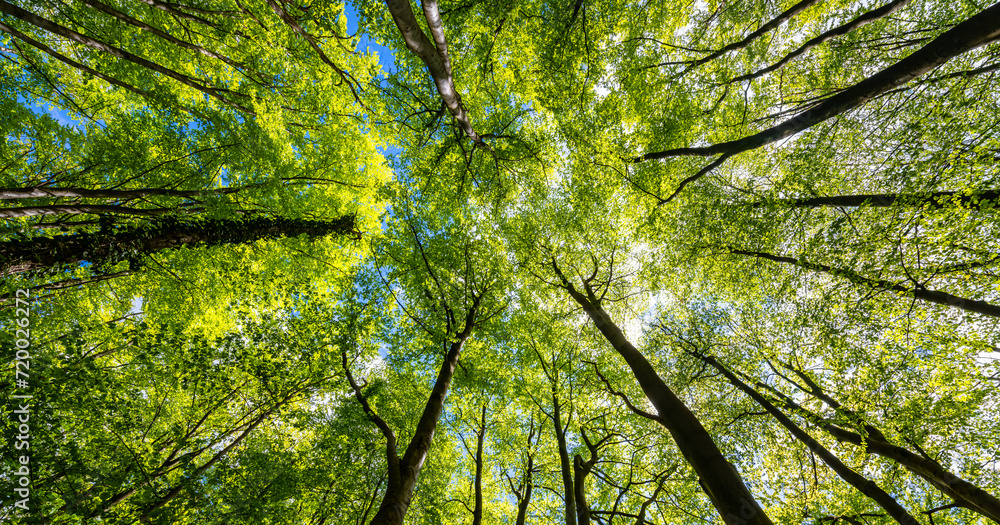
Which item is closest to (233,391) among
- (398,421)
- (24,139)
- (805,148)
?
(398,421)

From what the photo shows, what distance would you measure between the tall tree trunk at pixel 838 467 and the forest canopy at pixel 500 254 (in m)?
0.08

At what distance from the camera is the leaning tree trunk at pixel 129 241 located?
18.6ft

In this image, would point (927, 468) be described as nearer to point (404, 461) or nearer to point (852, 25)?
point (852, 25)

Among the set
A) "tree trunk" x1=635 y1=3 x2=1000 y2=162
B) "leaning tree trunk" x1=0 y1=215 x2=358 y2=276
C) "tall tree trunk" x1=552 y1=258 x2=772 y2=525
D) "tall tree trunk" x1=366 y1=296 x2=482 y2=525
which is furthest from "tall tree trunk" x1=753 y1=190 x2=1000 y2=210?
"leaning tree trunk" x1=0 y1=215 x2=358 y2=276

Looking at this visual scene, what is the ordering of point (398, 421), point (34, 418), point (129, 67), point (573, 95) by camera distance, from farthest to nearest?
point (398, 421) < point (573, 95) < point (129, 67) < point (34, 418)

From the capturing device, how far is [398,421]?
907 centimetres

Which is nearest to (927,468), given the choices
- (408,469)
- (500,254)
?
(408,469)

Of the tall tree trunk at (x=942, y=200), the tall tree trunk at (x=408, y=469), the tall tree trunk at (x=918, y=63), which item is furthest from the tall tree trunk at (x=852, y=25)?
the tall tree trunk at (x=408, y=469)

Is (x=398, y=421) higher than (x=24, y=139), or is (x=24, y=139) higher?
(x=24, y=139)

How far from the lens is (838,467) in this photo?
21.5 feet

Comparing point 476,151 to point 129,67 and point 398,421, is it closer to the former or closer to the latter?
point 129,67

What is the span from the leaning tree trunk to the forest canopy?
0.07 meters

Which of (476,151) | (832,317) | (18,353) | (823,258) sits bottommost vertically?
(18,353)

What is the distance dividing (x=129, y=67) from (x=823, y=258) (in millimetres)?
15886
